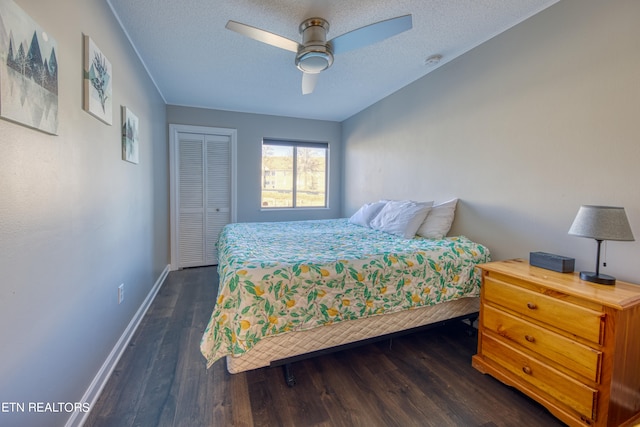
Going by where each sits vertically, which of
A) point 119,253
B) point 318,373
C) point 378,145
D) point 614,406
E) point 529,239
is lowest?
point 318,373

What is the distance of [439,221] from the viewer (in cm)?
256

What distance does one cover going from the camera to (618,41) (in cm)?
155

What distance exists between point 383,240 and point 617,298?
1.50 metres

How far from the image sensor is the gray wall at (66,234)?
0.94 m

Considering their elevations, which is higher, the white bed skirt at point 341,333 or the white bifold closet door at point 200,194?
the white bifold closet door at point 200,194

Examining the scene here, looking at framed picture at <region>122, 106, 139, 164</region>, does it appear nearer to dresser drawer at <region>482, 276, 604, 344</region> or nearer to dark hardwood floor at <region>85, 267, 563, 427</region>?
dark hardwood floor at <region>85, 267, 563, 427</region>

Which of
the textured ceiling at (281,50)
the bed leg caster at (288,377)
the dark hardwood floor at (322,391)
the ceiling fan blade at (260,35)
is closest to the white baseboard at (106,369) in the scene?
the dark hardwood floor at (322,391)

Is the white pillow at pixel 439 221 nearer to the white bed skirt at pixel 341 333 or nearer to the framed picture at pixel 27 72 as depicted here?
the white bed skirt at pixel 341 333

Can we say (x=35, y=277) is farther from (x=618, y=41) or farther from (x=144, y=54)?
(x=618, y=41)

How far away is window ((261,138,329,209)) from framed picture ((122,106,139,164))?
7.14 feet

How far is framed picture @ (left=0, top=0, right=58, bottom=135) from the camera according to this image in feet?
2.90

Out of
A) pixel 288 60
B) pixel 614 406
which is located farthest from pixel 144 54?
pixel 614 406

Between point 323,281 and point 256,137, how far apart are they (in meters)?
3.28

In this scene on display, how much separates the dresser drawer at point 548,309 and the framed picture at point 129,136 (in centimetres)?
282
